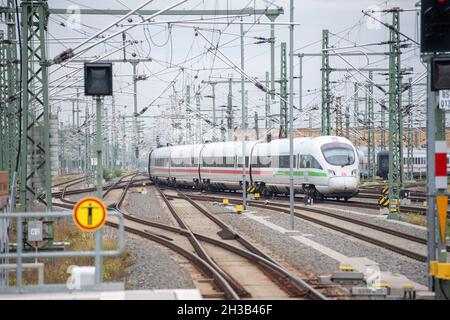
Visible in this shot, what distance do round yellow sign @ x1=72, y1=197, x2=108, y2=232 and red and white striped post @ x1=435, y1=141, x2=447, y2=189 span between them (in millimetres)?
5161

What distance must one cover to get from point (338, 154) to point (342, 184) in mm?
1437

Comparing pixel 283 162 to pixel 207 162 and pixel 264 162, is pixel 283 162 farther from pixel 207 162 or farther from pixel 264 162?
pixel 207 162

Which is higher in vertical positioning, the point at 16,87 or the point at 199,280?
the point at 16,87

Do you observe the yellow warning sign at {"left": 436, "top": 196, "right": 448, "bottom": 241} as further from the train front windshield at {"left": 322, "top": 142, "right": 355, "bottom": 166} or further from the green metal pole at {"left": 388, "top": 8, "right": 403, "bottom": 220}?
the train front windshield at {"left": 322, "top": 142, "right": 355, "bottom": 166}

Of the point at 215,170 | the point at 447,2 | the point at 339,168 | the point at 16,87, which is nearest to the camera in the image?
the point at 447,2

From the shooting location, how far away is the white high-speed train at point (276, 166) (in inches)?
1341

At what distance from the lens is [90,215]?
10438 millimetres

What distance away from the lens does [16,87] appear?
28.8m

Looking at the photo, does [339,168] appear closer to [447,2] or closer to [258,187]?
[258,187]

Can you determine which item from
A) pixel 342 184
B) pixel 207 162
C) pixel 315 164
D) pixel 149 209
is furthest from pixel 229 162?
pixel 342 184

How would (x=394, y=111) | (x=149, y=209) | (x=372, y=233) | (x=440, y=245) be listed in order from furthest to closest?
(x=149, y=209), (x=394, y=111), (x=372, y=233), (x=440, y=245)
